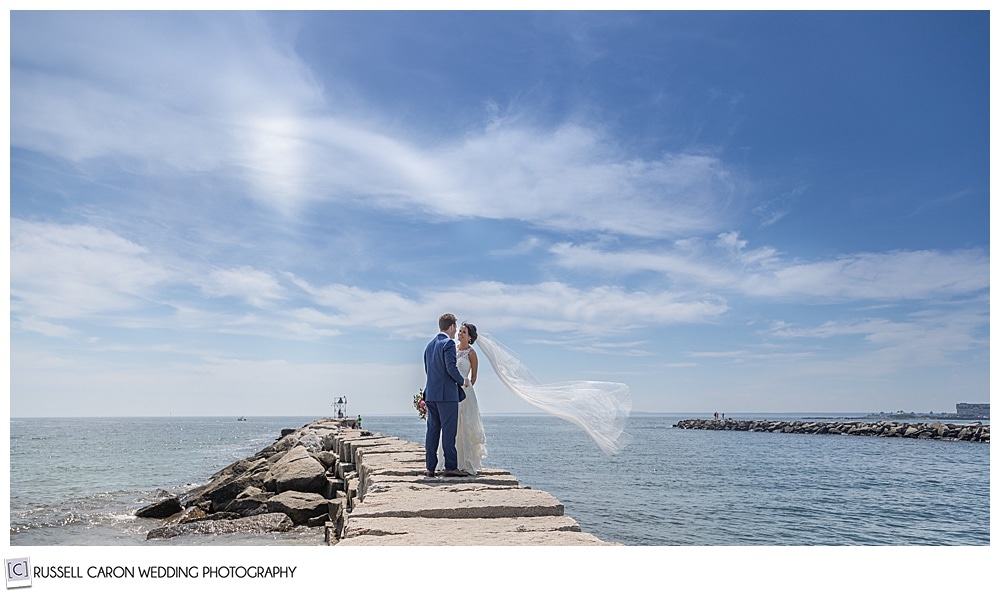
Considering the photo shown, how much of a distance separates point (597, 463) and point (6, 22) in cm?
2347

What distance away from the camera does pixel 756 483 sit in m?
22.4

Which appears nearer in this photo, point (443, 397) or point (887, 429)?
point (443, 397)

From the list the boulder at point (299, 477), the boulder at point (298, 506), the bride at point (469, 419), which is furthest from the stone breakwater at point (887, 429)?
the bride at point (469, 419)

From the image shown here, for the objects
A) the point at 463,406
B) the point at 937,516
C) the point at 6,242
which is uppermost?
the point at 6,242

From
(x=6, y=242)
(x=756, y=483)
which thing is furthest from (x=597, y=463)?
(x=6, y=242)

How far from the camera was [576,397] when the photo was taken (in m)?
8.55

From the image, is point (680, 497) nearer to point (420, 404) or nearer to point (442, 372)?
point (420, 404)

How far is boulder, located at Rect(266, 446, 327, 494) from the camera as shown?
11633mm
